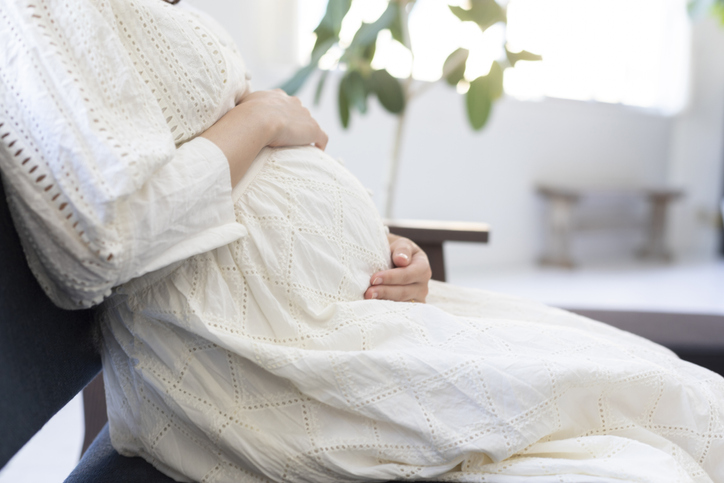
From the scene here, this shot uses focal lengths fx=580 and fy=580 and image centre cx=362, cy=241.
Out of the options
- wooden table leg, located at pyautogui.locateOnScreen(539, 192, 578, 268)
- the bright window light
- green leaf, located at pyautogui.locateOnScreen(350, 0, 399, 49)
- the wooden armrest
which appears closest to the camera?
the wooden armrest

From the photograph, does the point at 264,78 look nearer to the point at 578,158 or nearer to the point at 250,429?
the point at 578,158

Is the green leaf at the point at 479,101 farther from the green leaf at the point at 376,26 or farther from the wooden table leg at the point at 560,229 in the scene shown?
the wooden table leg at the point at 560,229

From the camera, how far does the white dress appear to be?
55 centimetres

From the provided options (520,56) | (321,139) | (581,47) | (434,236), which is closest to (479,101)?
(520,56)

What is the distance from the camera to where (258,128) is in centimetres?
68

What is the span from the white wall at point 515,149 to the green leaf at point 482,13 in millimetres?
1399

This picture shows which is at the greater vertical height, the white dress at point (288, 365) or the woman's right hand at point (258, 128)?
the woman's right hand at point (258, 128)

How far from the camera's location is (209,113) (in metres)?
0.64

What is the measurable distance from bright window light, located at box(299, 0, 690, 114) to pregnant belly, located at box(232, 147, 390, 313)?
2.90 m

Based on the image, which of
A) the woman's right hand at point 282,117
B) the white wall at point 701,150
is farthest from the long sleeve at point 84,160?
the white wall at point 701,150

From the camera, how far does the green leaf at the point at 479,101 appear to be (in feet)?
7.44

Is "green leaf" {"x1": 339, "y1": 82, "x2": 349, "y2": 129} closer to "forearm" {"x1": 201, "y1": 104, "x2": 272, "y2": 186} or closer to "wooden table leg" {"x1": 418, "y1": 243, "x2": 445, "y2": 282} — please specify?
"wooden table leg" {"x1": 418, "y1": 243, "x2": 445, "y2": 282}

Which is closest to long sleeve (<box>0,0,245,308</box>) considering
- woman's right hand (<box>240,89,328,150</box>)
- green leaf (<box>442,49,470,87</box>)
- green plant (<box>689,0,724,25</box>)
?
woman's right hand (<box>240,89,328,150</box>)

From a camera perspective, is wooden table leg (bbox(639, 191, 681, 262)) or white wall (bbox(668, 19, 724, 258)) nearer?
wooden table leg (bbox(639, 191, 681, 262))
